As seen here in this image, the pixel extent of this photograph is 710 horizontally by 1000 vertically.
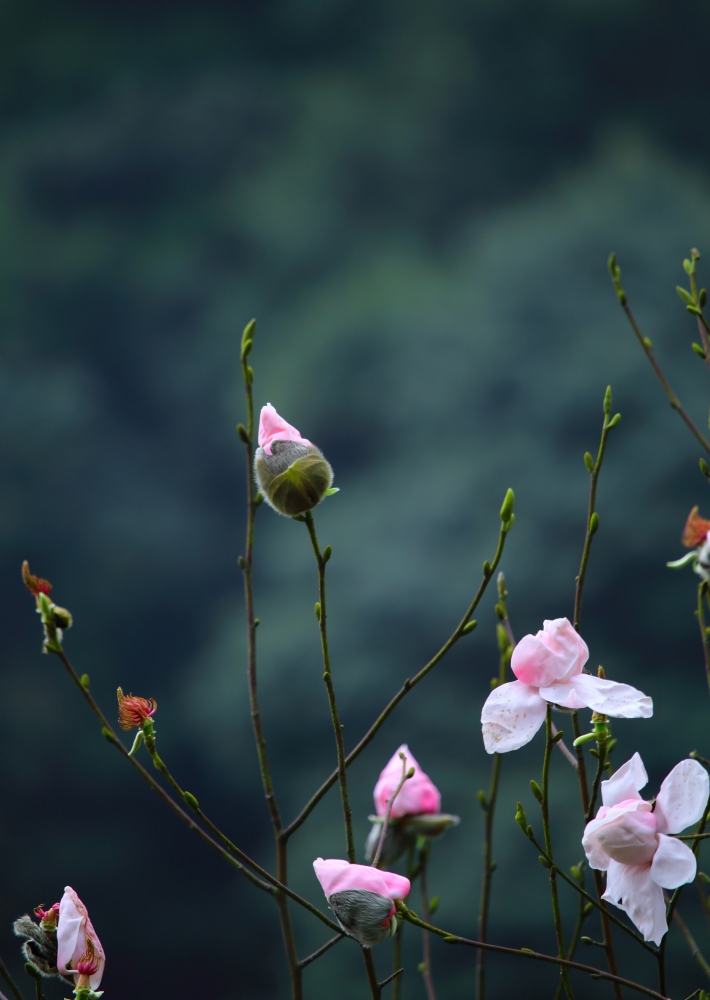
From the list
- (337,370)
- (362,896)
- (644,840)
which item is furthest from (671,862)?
(337,370)

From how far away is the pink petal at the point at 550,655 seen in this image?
1.27 ft

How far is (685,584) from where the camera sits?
1.75 m

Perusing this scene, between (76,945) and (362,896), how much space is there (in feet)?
0.47

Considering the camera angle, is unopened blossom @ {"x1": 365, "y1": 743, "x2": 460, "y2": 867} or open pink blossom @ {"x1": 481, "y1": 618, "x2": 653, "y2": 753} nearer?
open pink blossom @ {"x1": 481, "y1": 618, "x2": 653, "y2": 753}

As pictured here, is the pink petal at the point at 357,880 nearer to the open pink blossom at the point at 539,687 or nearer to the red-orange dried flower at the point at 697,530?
the open pink blossom at the point at 539,687

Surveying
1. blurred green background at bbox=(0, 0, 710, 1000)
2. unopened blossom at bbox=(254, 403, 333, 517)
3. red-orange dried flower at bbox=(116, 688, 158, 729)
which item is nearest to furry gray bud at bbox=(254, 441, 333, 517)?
unopened blossom at bbox=(254, 403, 333, 517)

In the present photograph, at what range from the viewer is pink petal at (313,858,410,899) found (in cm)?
38

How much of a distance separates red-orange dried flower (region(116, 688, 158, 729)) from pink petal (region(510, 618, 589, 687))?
17 cm

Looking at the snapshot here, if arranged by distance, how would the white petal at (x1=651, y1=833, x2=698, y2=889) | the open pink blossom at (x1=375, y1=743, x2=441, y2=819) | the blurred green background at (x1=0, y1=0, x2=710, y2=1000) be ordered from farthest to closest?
the blurred green background at (x1=0, y1=0, x2=710, y2=1000) → the open pink blossom at (x1=375, y1=743, x2=441, y2=819) → the white petal at (x1=651, y1=833, x2=698, y2=889)

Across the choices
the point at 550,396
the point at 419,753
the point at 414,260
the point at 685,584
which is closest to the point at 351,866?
the point at 419,753

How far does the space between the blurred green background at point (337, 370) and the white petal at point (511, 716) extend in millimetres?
1320

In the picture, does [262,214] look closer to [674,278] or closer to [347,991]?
[674,278]

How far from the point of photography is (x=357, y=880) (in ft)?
1.24

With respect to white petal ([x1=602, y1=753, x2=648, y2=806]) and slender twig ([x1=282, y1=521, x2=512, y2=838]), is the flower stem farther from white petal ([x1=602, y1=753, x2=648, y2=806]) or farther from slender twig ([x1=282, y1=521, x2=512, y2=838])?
white petal ([x1=602, y1=753, x2=648, y2=806])
